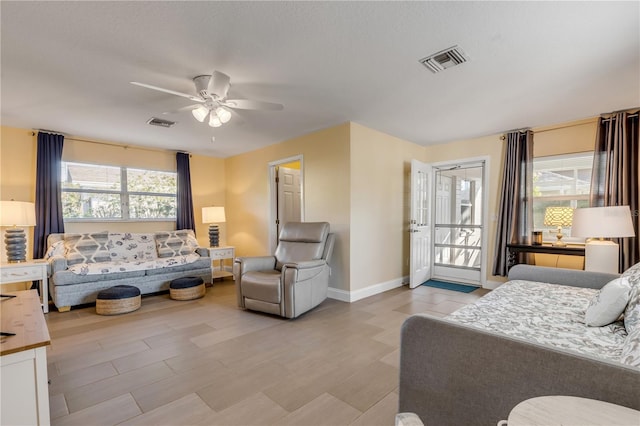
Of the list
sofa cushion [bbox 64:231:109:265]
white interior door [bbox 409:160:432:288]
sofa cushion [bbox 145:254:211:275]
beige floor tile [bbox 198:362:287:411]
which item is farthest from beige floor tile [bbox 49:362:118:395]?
white interior door [bbox 409:160:432:288]

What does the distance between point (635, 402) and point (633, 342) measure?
399 millimetres

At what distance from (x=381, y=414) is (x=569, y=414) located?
1.22 metres

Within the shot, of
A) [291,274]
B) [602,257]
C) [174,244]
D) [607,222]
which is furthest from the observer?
[174,244]

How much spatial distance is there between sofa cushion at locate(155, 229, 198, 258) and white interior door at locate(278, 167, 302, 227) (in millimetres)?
1586

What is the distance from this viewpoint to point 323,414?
1.68 meters

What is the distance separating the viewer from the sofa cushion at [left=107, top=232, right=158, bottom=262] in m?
4.38

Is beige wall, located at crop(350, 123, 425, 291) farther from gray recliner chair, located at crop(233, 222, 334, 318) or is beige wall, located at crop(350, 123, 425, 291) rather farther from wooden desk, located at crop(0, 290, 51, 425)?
wooden desk, located at crop(0, 290, 51, 425)

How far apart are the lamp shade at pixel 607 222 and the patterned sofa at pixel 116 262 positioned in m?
4.89

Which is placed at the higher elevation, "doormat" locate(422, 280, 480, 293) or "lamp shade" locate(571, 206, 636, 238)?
"lamp shade" locate(571, 206, 636, 238)

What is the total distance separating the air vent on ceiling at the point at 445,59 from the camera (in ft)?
7.21

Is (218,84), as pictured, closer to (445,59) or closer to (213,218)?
(445,59)

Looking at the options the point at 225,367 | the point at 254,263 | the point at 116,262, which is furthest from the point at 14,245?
the point at 225,367

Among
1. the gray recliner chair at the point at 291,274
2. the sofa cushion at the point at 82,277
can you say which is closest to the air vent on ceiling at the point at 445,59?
the gray recliner chair at the point at 291,274

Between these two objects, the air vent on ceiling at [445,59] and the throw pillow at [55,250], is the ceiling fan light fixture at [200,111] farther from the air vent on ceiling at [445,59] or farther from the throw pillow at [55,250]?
the throw pillow at [55,250]
